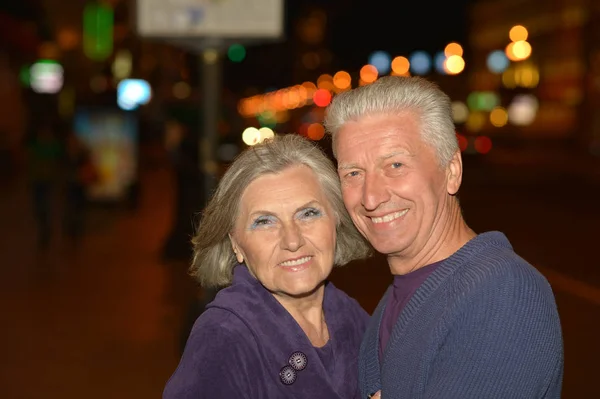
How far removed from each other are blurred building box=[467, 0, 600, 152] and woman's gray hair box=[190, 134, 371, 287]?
40224 millimetres

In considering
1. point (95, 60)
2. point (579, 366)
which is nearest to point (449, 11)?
point (95, 60)

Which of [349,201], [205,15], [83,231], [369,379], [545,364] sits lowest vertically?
[83,231]

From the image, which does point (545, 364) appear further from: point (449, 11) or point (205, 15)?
point (449, 11)

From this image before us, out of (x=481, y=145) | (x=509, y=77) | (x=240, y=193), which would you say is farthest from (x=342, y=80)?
(x=240, y=193)

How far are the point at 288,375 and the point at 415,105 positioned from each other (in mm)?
1014

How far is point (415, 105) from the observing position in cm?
291

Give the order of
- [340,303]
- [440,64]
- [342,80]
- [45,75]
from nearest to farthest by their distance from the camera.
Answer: [340,303]
[45,75]
[440,64]
[342,80]

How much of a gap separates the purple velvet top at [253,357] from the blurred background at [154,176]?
81 centimetres

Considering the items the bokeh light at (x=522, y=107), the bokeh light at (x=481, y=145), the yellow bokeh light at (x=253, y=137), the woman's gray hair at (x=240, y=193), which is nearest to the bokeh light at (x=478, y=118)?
the bokeh light at (x=522, y=107)

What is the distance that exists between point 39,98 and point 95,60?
6.82m

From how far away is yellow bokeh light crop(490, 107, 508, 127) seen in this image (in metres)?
54.2

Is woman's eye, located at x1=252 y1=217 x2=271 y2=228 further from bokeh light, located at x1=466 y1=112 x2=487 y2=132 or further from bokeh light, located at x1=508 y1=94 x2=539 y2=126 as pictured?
bokeh light, located at x1=466 y1=112 x2=487 y2=132

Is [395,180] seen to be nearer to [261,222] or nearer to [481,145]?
[261,222]

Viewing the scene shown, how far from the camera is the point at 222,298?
3.05m
